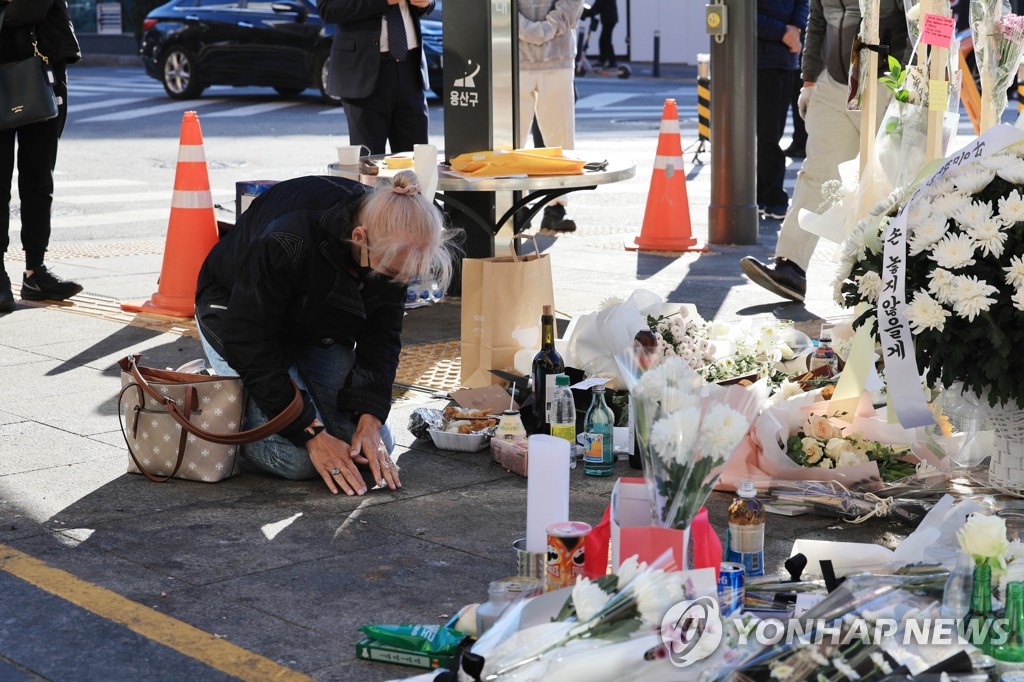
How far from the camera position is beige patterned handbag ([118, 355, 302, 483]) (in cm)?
461

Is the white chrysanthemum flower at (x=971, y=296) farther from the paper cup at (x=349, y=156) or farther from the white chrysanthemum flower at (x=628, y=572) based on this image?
the paper cup at (x=349, y=156)

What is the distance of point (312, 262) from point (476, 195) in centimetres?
303

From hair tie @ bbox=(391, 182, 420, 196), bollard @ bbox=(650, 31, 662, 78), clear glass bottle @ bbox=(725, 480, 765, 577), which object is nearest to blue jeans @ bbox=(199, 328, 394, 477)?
hair tie @ bbox=(391, 182, 420, 196)

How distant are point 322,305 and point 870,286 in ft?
5.62

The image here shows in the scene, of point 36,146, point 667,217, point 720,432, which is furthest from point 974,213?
point 667,217

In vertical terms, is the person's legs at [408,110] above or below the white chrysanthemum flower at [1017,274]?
above

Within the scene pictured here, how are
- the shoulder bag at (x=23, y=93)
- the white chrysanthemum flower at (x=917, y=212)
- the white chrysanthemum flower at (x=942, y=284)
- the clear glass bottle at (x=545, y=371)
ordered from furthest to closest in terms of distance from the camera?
1. the shoulder bag at (x=23, y=93)
2. the clear glass bottle at (x=545, y=371)
3. the white chrysanthemum flower at (x=917, y=212)
4. the white chrysanthemum flower at (x=942, y=284)

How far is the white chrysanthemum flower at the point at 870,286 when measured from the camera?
4348mm

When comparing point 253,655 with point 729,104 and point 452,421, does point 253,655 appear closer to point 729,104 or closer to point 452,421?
point 452,421

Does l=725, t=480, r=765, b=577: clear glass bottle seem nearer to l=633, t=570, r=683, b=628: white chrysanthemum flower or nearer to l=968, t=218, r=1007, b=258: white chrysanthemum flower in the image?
l=633, t=570, r=683, b=628: white chrysanthemum flower

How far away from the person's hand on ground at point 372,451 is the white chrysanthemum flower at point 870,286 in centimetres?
159

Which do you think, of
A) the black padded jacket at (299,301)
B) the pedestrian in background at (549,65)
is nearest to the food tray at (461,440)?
the black padded jacket at (299,301)

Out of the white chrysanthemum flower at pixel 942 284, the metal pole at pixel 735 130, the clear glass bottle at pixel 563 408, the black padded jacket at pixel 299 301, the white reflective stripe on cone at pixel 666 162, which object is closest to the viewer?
the white chrysanthemum flower at pixel 942 284

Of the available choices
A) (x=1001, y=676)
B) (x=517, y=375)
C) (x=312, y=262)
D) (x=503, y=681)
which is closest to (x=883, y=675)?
(x=1001, y=676)
